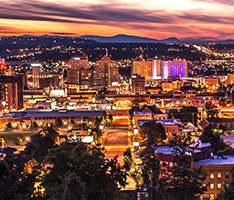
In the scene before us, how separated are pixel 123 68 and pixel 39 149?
312 ft

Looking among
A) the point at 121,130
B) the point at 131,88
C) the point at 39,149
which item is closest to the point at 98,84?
the point at 131,88

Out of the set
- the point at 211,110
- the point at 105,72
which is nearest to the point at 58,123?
the point at 211,110

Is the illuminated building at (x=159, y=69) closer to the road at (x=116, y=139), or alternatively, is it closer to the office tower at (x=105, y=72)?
the office tower at (x=105, y=72)

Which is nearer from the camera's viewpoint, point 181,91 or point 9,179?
point 9,179

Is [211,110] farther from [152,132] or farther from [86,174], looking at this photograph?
[86,174]

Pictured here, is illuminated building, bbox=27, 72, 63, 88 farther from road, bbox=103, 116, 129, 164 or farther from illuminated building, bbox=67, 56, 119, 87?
road, bbox=103, 116, 129, 164

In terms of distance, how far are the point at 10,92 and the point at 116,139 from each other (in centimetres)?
2126

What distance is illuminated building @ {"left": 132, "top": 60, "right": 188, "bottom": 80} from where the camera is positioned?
330 ft

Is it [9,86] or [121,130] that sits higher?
[9,86]

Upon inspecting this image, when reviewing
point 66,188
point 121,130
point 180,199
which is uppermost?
point 66,188

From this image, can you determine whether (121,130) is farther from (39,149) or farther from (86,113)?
(39,149)

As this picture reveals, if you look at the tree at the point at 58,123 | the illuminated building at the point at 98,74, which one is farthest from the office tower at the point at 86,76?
the tree at the point at 58,123

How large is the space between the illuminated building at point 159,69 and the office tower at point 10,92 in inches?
2146

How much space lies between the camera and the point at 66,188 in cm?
822
